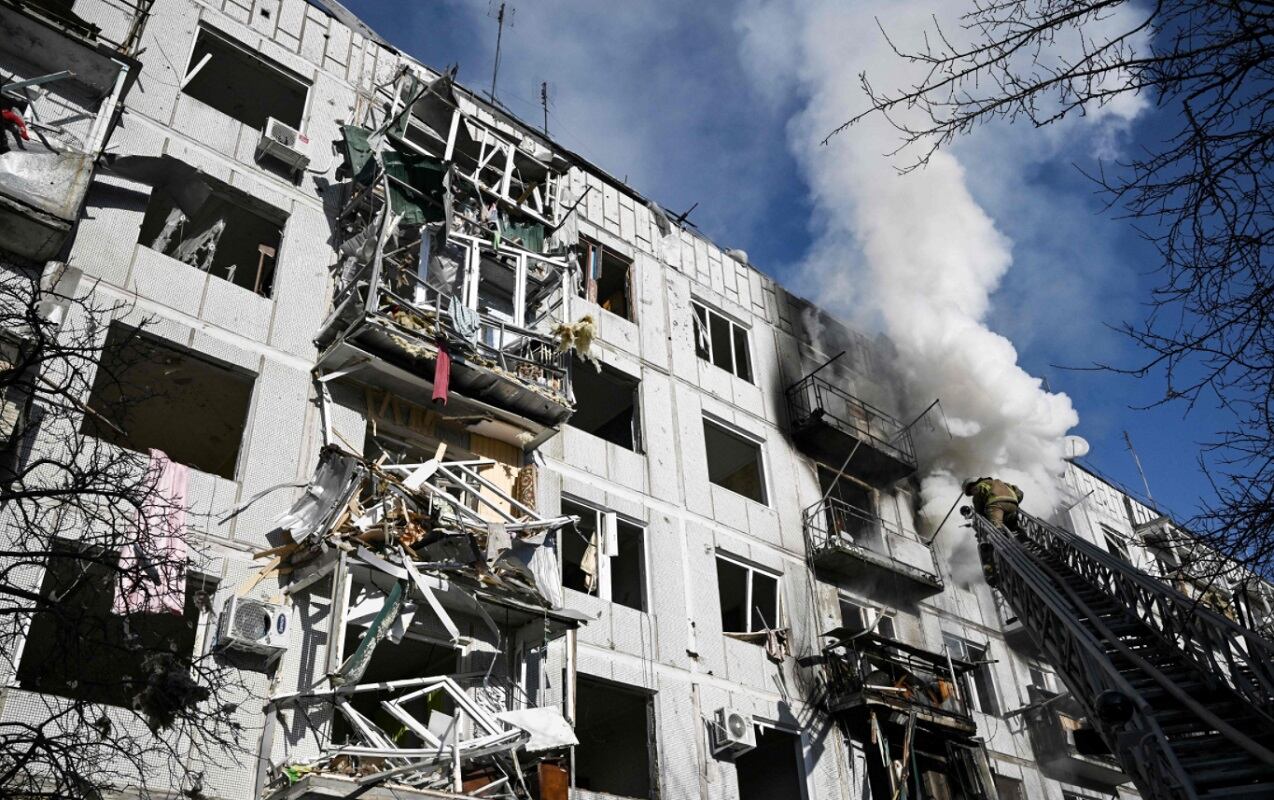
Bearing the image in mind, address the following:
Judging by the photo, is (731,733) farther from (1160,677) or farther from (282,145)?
(282,145)

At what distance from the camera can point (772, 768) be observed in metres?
17.4

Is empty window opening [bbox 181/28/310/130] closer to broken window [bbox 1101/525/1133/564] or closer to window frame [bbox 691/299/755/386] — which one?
window frame [bbox 691/299/755/386]

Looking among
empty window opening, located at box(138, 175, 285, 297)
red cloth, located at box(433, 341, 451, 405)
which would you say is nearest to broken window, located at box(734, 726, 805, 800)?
red cloth, located at box(433, 341, 451, 405)

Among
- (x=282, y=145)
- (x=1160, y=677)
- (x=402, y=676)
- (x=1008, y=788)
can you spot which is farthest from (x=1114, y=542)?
(x=282, y=145)

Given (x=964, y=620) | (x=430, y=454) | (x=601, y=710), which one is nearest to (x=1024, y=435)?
(x=964, y=620)

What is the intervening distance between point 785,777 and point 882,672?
2776mm

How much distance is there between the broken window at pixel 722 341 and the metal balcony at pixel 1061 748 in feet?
34.2

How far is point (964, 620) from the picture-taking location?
22.9 meters

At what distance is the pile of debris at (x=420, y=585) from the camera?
1105 centimetres

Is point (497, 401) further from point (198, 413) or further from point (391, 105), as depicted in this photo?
point (391, 105)

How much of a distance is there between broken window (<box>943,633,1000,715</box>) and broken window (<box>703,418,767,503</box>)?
5788 mm

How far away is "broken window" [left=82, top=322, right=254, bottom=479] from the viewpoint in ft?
41.9

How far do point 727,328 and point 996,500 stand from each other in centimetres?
761

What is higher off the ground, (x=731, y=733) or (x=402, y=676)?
(x=402, y=676)
